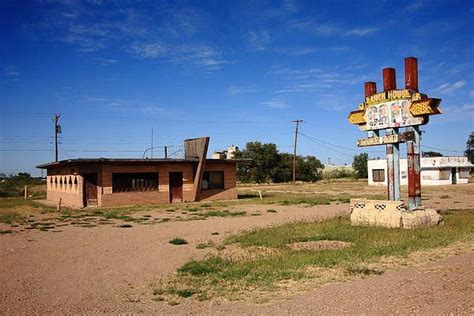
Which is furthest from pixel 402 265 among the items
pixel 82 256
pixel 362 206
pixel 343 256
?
pixel 82 256

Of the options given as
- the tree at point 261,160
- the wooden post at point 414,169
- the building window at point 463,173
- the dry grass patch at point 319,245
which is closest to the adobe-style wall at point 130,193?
the dry grass patch at point 319,245

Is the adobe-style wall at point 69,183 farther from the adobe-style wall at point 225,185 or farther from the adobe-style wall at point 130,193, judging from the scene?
the adobe-style wall at point 225,185

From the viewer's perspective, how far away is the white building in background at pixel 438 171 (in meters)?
54.9

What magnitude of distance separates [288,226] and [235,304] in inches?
357

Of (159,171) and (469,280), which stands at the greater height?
(159,171)

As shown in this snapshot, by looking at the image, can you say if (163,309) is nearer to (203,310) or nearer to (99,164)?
(203,310)

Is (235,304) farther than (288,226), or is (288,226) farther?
(288,226)

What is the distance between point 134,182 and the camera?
29.6 m

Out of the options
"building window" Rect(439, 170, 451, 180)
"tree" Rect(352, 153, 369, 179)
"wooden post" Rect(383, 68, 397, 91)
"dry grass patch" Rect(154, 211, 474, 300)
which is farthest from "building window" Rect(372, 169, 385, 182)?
"dry grass patch" Rect(154, 211, 474, 300)

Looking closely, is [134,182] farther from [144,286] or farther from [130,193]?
[144,286]

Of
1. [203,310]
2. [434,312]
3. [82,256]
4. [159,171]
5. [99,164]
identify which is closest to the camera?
[434,312]

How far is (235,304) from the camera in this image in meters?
6.43

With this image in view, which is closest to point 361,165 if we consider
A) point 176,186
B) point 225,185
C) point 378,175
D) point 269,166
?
point 269,166

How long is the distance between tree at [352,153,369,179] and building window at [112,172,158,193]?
66.0 metres
